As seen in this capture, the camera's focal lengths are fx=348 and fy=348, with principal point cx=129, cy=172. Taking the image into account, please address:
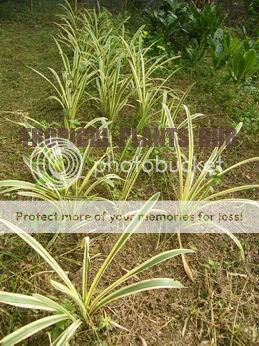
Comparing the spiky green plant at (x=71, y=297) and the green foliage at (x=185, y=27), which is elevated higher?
the green foliage at (x=185, y=27)

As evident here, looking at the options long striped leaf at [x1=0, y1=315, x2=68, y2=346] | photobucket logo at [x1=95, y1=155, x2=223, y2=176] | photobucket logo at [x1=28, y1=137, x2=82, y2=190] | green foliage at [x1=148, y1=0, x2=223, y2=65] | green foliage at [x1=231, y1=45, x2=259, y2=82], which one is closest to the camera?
long striped leaf at [x1=0, y1=315, x2=68, y2=346]

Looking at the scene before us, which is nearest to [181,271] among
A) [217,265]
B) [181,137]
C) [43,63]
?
[217,265]

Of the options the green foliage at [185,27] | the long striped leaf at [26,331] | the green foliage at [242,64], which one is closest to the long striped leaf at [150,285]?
the long striped leaf at [26,331]

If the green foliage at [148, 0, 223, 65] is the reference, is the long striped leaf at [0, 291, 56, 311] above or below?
below

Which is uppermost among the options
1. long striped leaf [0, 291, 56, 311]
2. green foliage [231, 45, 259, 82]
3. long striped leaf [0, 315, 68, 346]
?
A: green foliage [231, 45, 259, 82]

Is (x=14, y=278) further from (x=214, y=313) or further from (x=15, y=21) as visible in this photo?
(x=15, y=21)

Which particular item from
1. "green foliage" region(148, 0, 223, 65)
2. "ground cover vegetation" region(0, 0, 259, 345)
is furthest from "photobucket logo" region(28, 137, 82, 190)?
"green foliage" region(148, 0, 223, 65)

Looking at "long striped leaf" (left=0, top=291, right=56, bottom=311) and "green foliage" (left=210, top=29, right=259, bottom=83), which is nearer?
"long striped leaf" (left=0, top=291, right=56, bottom=311)

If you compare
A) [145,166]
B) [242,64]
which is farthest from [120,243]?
[242,64]

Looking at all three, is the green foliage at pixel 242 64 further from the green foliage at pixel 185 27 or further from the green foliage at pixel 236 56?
the green foliage at pixel 185 27

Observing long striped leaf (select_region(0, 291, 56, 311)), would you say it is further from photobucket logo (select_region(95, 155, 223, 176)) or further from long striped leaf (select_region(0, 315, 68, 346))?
photobucket logo (select_region(95, 155, 223, 176))

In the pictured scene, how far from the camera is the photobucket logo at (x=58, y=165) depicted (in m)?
1.44

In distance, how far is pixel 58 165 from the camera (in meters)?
1.51

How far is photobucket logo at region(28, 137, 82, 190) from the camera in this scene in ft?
4.72
